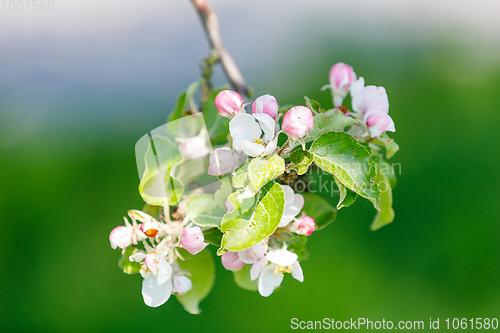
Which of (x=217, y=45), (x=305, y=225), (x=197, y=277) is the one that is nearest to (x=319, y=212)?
(x=305, y=225)

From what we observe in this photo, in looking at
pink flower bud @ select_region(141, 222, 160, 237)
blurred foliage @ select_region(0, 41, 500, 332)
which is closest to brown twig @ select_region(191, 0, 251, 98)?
pink flower bud @ select_region(141, 222, 160, 237)

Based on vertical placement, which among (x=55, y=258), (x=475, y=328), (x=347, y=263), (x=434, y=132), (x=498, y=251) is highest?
(x=434, y=132)

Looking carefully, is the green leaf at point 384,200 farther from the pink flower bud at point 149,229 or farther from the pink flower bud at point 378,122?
the pink flower bud at point 149,229

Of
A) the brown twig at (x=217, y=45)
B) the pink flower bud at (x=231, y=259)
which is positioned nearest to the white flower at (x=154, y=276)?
the pink flower bud at (x=231, y=259)

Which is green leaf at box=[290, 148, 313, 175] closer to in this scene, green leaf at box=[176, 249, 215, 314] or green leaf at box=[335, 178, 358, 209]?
green leaf at box=[335, 178, 358, 209]

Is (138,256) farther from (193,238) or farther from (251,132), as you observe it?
(251,132)

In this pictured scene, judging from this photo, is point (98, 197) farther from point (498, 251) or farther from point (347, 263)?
point (498, 251)

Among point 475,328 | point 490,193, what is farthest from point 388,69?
point 475,328
